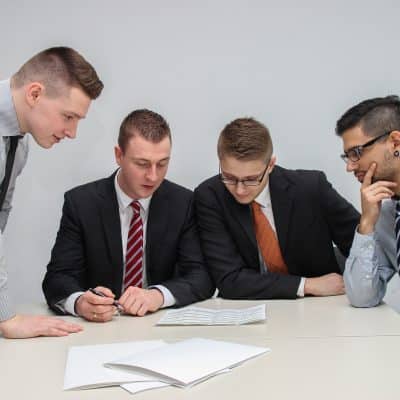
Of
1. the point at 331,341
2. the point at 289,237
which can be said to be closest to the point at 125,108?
the point at 289,237

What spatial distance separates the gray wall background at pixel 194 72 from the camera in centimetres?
301

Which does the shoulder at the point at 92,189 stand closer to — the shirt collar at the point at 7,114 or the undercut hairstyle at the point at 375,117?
the shirt collar at the point at 7,114

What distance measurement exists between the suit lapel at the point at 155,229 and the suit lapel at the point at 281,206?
454 millimetres

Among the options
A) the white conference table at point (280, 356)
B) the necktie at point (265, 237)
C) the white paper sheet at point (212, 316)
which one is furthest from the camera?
the necktie at point (265, 237)

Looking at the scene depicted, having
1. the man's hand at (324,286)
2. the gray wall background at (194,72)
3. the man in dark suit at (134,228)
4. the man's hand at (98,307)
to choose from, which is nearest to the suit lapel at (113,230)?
the man in dark suit at (134,228)

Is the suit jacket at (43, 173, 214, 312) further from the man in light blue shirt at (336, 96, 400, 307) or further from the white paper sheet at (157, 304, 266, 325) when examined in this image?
the man in light blue shirt at (336, 96, 400, 307)

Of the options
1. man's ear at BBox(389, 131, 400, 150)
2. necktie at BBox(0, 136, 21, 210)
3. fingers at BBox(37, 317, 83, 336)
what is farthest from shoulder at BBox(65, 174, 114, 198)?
man's ear at BBox(389, 131, 400, 150)

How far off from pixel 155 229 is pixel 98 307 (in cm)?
58

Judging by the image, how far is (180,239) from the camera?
8.10ft

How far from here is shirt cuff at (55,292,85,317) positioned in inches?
80.7

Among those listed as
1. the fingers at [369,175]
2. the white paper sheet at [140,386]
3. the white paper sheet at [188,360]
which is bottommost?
the white paper sheet at [140,386]

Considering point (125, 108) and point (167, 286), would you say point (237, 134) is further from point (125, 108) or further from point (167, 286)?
point (125, 108)

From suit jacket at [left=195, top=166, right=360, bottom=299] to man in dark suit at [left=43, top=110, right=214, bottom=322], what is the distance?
0.08m

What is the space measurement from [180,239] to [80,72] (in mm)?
822
